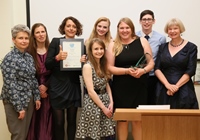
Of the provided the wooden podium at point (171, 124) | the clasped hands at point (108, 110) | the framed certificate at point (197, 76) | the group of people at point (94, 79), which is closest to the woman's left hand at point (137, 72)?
the group of people at point (94, 79)

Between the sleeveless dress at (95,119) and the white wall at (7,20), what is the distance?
1.31 meters

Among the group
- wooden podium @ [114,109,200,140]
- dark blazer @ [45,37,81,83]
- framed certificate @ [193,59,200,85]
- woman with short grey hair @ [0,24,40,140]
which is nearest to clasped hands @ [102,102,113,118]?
dark blazer @ [45,37,81,83]

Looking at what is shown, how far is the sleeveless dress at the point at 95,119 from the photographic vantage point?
100.0 inches

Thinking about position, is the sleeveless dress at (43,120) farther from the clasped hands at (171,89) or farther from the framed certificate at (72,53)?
the clasped hands at (171,89)

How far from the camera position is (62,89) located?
8.87 feet

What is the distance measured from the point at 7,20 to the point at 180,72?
2.17 m

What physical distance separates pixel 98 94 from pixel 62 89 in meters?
0.38

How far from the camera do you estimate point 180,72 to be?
106 inches

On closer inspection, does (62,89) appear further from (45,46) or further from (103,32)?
(103,32)

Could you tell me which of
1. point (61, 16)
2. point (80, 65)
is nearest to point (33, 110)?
point (80, 65)

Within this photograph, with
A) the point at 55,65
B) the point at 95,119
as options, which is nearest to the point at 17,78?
the point at 55,65

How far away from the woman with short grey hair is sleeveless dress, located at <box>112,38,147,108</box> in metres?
0.88

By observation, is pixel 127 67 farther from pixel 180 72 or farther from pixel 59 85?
pixel 59 85

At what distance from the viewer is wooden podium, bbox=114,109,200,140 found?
1193 mm
